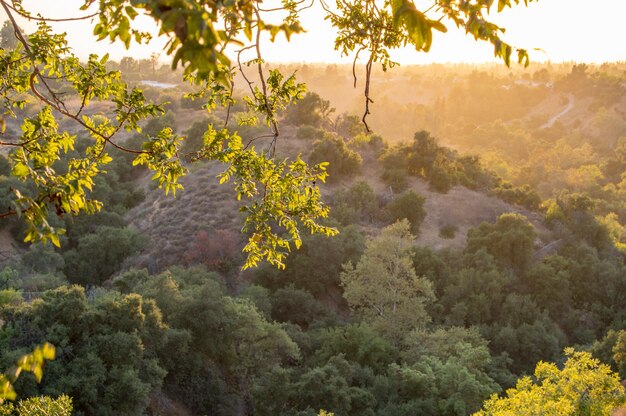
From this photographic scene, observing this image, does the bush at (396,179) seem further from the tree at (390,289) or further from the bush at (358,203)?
the tree at (390,289)

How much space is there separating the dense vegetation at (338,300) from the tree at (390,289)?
0.32 ft

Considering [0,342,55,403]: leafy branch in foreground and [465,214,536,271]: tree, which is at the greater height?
[0,342,55,403]: leafy branch in foreground

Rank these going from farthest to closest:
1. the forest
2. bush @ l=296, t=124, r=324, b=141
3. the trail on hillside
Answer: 1. the trail on hillside
2. bush @ l=296, t=124, r=324, b=141
3. the forest

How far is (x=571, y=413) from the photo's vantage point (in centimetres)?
1352

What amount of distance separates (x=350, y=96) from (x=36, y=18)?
111673 mm

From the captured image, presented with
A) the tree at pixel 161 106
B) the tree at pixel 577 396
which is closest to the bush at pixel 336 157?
the tree at pixel 577 396

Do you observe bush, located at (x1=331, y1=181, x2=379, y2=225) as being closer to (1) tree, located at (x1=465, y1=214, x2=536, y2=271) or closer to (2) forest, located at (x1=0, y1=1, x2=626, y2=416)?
(2) forest, located at (x1=0, y1=1, x2=626, y2=416)

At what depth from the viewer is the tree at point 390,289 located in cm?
2406

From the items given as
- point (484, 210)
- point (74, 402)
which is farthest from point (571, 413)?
point (484, 210)

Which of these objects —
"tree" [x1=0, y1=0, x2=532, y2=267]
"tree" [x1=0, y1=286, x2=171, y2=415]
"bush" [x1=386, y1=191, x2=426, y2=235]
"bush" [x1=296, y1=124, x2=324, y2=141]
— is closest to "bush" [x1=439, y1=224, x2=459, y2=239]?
"bush" [x1=386, y1=191, x2=426, y2=235]

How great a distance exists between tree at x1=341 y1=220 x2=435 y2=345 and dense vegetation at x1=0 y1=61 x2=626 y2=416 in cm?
10

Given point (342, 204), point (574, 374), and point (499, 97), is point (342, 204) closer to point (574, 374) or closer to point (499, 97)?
point (574, 374)

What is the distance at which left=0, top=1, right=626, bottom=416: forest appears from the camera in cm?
604

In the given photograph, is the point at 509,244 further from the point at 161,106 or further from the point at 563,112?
the point at 563,112
